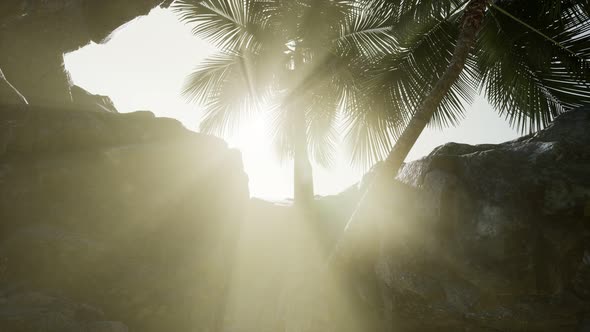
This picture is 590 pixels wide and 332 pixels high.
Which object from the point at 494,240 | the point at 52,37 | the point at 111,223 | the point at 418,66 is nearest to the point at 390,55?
the point at 418,66

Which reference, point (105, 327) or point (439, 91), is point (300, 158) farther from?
→ point (105, 327)

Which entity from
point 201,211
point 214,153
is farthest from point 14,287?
point 214,153

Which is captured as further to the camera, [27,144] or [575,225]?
[27,144]

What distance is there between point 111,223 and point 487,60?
7.91 metres

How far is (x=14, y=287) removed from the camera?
423 cm

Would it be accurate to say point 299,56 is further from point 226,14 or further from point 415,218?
point 415,218

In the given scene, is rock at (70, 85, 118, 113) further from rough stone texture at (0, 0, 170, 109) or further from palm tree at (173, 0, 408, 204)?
palm tree at (173, 0, 408, 204)

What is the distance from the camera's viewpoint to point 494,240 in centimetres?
278

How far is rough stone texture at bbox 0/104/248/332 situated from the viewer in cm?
458

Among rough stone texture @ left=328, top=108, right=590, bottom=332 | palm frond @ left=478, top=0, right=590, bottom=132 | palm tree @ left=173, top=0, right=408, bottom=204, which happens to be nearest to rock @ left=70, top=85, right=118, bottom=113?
palm tree @ left=173, top=0, right=408, bottom=204

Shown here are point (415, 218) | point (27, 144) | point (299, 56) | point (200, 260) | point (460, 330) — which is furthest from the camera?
point (299, 56)

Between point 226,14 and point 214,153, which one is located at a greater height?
point 226,14

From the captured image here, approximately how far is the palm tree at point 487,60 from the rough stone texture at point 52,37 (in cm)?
664

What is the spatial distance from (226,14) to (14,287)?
6.07 metres
